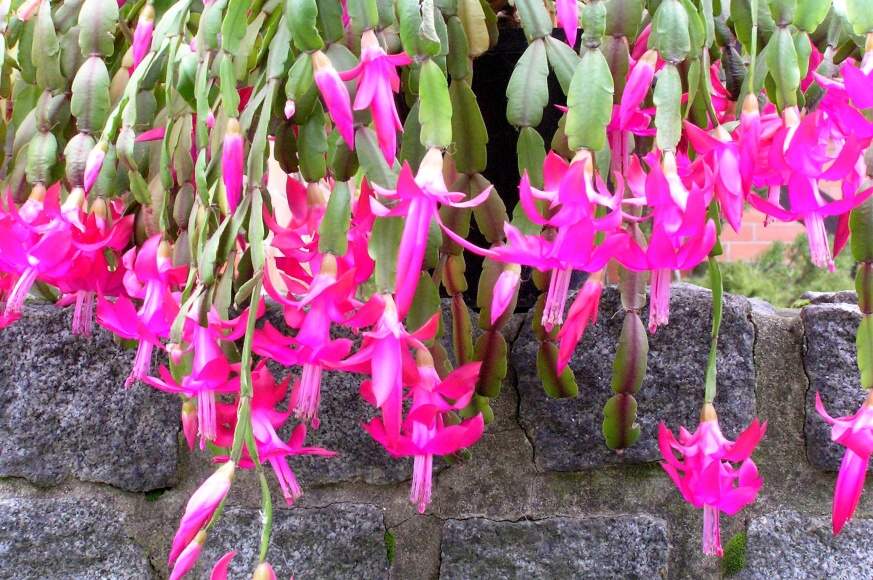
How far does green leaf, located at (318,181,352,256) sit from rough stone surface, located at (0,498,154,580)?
0.48 m

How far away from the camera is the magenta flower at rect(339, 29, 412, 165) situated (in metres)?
0.59

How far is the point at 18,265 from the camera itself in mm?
735

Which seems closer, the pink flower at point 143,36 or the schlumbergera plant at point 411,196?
the schlumbergera plant at point 411,196

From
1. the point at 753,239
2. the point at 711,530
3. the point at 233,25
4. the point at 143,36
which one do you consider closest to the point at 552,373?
the point at 711,530

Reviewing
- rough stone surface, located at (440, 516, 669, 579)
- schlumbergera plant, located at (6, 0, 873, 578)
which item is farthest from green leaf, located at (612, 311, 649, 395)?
rough stone surface, located at (440, 516, 669, 579)

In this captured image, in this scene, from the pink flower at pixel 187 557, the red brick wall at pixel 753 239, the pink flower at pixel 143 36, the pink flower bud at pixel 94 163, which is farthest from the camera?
the red brick wall at pixel 753 239

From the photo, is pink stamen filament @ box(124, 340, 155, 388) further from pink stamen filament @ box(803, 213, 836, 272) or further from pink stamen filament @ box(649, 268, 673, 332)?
pink stamen filament @ box(803, 213, 836, 272)

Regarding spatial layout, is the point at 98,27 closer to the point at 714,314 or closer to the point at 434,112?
the point at 434,112

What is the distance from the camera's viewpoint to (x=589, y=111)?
1.97 ft

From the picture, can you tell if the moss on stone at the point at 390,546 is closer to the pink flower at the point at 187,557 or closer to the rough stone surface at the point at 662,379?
the rough stone surface at the point at 662,379

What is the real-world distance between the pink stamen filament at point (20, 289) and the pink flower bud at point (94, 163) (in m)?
0.09

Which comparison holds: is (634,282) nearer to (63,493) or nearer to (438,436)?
(438,436)

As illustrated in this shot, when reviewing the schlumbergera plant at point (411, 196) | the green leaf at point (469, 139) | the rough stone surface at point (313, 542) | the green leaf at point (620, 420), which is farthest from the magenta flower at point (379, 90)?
the rough stone surface at point (313, 542)

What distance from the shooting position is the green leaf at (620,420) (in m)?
0.78
